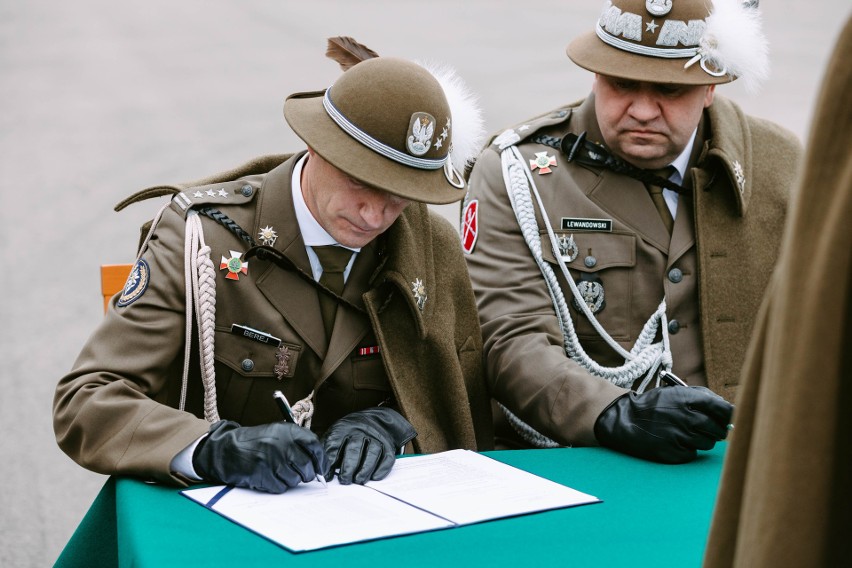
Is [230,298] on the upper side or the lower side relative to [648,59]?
lower

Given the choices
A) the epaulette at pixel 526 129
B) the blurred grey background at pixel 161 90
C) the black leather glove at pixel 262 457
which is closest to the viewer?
the black leather glove at pixel 262 457

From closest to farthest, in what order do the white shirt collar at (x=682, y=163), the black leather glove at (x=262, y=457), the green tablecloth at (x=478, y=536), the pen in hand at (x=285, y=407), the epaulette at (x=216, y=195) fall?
the green tablecloth at (x=478, y=536) → the black leather glove at (x=262, y=457) → the pen in hand at (x=285, y=407) → the epaulette at (x=216, y=195) → the white shirt collar at (x=682, y=163)

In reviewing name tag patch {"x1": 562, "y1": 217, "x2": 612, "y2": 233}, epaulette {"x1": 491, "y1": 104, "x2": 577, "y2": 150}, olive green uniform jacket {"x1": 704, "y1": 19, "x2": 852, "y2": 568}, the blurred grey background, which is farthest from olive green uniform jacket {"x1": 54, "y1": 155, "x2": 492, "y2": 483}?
the blurred grey background

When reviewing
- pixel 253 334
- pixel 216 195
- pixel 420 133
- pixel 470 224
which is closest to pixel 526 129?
pixel 470 224

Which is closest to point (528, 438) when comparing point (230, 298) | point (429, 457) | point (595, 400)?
point (595, 400)

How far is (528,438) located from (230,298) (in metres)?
0.81

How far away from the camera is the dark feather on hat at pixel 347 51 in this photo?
2.29 metres

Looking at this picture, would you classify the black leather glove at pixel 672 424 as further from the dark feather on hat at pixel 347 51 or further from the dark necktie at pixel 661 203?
the dark feather on hat at pixel 347 51

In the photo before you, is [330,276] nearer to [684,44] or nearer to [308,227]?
[308,227]

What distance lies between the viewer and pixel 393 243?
2.31m

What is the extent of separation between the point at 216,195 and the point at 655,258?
1.06m

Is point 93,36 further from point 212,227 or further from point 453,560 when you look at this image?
point 453,560

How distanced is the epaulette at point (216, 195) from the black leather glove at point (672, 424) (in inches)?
33.9

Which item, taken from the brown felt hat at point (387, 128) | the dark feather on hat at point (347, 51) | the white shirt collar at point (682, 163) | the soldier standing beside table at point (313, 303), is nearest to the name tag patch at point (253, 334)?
the soldier standing beside table at point (313, 303)
